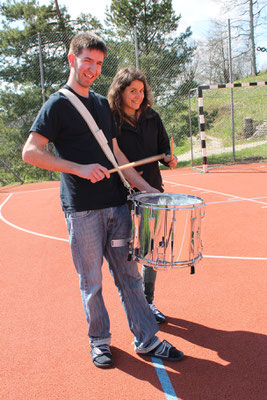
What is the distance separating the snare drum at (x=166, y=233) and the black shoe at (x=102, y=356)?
0.71 m

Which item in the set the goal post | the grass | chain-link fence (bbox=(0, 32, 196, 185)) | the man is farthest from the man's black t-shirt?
the grass

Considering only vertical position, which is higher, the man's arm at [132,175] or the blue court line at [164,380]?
the man's arm at [132,175]

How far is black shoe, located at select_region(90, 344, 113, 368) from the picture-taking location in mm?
2623

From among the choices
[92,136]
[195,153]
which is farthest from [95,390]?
[195,153]

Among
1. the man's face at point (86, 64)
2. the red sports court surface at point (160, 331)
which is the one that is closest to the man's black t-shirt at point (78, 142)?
the man's face at point (86, 64)

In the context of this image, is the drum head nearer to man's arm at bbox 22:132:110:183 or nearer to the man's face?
man's arm at bbox 22:132:110:183

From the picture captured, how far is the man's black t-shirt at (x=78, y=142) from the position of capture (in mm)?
2328

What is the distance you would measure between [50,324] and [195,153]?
1602 centimetres

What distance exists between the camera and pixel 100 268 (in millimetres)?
2648

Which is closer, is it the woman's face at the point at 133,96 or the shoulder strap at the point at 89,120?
the shoulder strap at the point at 89,120

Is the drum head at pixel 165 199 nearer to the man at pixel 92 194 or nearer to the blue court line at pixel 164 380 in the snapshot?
the man at pixel 92 194

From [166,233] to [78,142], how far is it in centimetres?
81

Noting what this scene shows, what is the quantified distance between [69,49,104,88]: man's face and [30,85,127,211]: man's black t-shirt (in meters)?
0.11

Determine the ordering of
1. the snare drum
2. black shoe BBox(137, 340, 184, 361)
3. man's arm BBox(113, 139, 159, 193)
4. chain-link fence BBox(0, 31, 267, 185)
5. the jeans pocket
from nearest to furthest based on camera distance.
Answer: the snare drum
the jeans pocket
black shoe BBox(137, 340, 184, 361)
man's arm BBox(113, 139, 159, 193)
chain-link fence BBox(0, 31, 267, 185)
